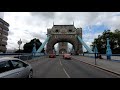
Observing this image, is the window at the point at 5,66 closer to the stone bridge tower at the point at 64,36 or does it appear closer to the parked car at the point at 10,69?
the parked car at the point at 10,69

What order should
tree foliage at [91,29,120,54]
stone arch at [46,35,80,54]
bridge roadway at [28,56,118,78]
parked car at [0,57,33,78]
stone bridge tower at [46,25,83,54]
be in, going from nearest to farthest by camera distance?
parked car at [0,57,33,78]
bridge roadway at [28,56,118,78]
tree foliage at [91,29,120,54]
stone arch at [46,35,80,54]
stone bridge tower at [46,25,83,54]

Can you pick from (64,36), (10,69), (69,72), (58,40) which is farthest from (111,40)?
(10,69)

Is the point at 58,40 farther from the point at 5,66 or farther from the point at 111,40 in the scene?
the point at 5,66

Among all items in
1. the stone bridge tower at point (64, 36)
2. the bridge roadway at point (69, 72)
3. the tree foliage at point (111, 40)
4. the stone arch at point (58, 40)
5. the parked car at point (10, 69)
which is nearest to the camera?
the parked car at point (10, 69)

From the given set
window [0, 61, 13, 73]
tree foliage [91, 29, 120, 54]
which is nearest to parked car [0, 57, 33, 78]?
window [0, 61, 13, 73]

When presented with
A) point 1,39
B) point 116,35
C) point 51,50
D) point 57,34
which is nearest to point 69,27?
point 57,34

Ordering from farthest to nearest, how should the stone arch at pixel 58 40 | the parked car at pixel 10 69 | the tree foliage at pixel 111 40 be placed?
the stone arch at pixel 58 40, the tree foliage at pixel 111 40, the parked car at pixel 10 69

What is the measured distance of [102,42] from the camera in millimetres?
95000

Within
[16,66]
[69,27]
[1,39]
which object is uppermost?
[69,27]

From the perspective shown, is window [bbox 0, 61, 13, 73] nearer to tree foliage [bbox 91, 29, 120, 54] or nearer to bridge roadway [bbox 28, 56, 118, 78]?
bridge roadway [bbox 28, 56, 118, 78]

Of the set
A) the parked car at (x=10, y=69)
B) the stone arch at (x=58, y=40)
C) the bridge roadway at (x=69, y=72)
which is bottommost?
the bridge roadway at (x=69, y=72)

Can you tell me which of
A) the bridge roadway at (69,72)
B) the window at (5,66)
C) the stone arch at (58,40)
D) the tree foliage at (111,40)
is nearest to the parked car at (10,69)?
the window at (5,66)
